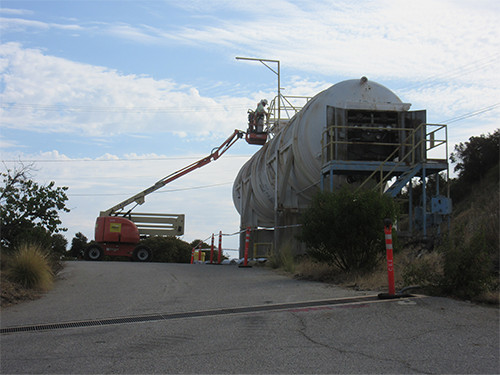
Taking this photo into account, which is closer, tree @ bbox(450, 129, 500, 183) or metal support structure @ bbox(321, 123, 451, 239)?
metal support structure @ bbox(321, 123, 451, 239)

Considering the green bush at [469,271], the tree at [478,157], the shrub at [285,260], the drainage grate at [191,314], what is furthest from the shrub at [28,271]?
the tree at [478,157]

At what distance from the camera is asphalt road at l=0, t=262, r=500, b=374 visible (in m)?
4.51

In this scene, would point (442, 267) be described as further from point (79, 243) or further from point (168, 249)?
point (79, 243)

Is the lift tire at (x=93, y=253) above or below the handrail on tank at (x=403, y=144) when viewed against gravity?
below

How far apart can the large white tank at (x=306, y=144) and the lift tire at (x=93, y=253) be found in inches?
306

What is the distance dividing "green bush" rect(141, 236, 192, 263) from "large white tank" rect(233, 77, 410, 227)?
93.5 feet

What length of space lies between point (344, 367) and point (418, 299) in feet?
9.41

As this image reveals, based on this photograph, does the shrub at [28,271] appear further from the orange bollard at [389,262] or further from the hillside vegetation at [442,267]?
the orange bollard at [389,262]

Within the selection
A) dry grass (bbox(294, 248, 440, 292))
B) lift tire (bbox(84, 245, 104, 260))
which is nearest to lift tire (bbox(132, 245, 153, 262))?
lift tire (bbox(84, 245, 104, 260))

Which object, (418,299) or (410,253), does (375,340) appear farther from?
(410,253)

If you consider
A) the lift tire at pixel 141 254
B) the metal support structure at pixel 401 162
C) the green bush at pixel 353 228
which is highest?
the metal support structure at pixel 401 162

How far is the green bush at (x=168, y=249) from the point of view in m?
47.8

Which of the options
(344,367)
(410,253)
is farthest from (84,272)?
(344,367)

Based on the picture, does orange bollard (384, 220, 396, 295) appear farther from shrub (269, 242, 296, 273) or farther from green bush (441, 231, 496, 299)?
shrub (269, 242, 296, 273)
